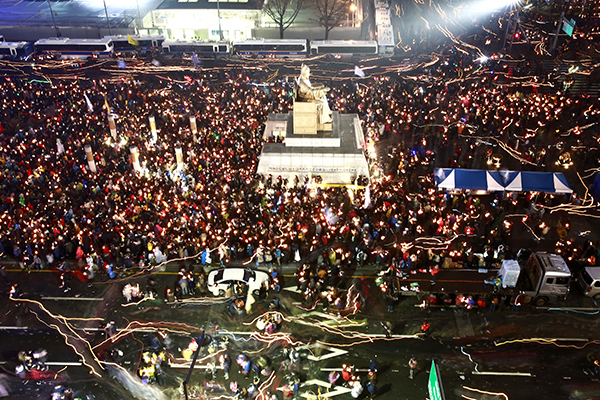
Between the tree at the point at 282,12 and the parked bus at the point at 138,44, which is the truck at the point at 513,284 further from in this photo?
the parked bus at the point at 138,44

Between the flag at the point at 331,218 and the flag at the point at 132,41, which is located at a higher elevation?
the flag at the point at 132,41

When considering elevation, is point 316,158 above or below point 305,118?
below

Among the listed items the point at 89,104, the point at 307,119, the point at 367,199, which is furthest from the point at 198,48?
the point at 367,199

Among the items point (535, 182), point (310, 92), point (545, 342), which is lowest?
point (545, 342)

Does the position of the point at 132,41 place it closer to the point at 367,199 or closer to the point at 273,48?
the point at 273,48

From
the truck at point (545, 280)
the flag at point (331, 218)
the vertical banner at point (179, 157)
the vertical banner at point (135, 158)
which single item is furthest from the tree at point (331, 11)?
the truck at point (545, 280)

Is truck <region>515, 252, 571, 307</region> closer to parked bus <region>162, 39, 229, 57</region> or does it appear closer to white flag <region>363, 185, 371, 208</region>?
white flag <region>363, 185, 371, 208</region>
